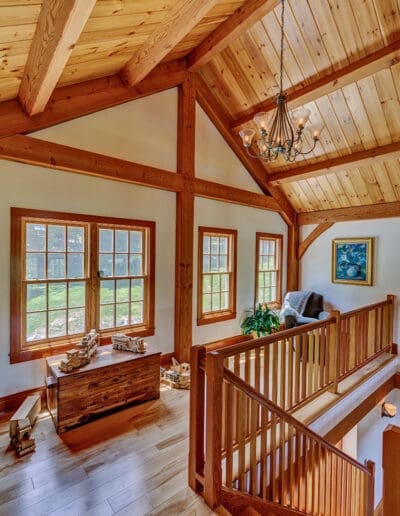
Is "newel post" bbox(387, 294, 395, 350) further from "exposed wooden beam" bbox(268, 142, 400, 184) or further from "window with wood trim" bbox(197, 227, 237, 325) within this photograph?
"window with wood trim" bbox(197, 227, 237, 325)

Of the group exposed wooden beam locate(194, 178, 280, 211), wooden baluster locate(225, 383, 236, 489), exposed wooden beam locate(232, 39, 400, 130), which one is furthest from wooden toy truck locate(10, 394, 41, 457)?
exposed wooden beam locate(232, 39, 400, 130)

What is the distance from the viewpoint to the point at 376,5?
3.03 m

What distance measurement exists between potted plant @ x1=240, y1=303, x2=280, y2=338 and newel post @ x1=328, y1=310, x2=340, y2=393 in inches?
62.0

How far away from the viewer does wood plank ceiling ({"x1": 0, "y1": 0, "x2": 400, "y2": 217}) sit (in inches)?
94.0

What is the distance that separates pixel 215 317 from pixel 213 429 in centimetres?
294

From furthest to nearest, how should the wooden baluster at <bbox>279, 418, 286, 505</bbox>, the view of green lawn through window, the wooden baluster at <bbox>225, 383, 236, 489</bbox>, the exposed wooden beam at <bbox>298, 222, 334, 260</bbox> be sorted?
1. the exposed wooden beam at <bbox>298, 222, 334, 260</bbox>
2. the view of green lawn through window
3. the wooden baluster at <bbox>279, 418, 286, 505</bbox>
4. the wooden baluster at <bbox>225, 383, 236, 489</bbox>

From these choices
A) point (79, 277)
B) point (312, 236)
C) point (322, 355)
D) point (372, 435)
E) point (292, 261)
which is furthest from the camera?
point (292, 261)

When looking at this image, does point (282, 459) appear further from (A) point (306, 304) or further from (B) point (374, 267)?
(B) point (374, 267)

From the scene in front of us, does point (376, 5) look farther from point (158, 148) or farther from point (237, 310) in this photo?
point (237, 310)

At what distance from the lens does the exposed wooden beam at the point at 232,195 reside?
454 cm

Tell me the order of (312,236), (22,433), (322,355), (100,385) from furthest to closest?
(312,236), (322,355), (100,385), (22,433)

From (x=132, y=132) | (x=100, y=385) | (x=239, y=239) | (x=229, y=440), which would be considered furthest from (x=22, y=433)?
(x=239, y=239)

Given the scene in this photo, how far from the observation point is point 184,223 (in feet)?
14.1

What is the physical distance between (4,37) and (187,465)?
342 cm
